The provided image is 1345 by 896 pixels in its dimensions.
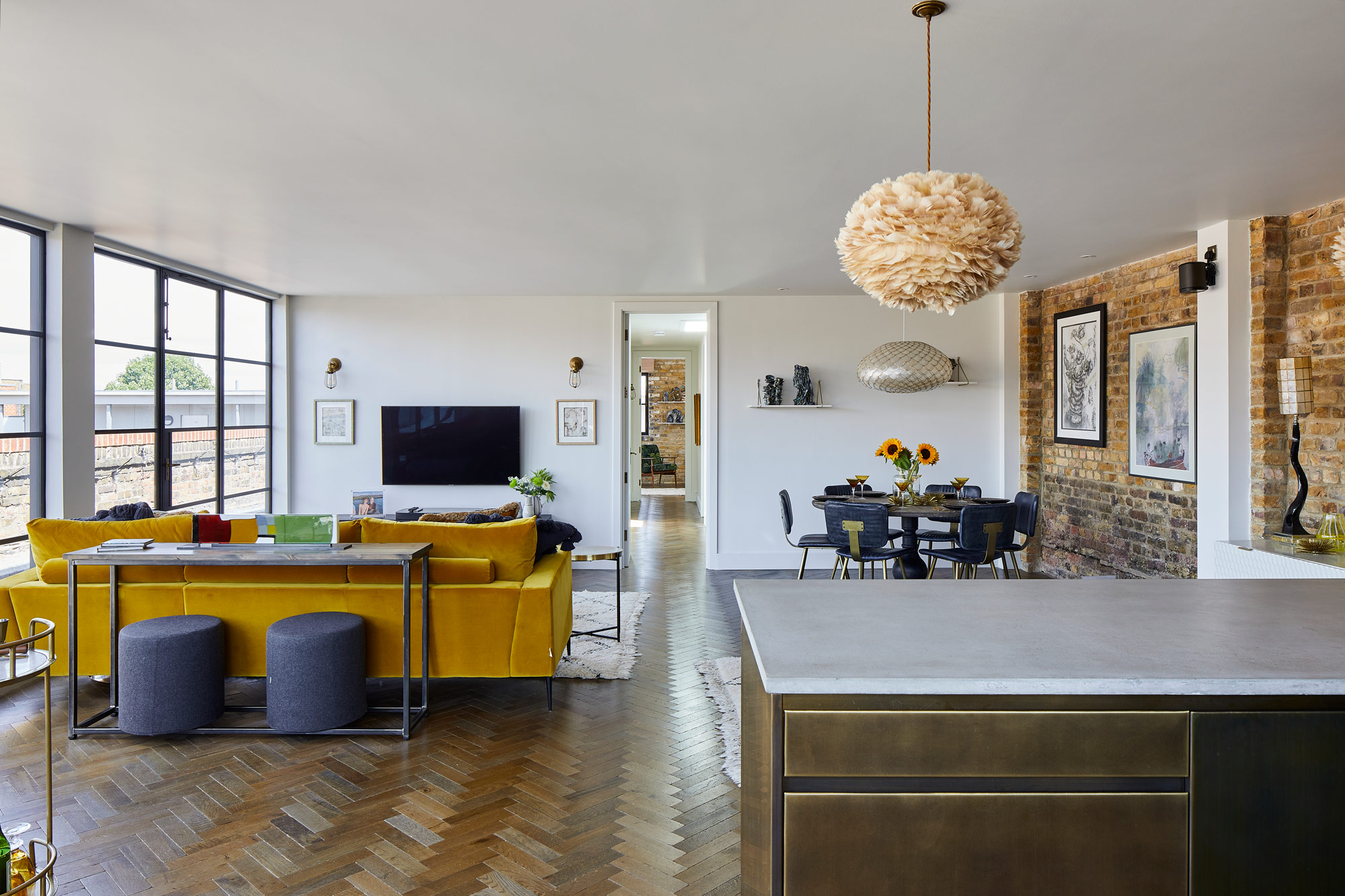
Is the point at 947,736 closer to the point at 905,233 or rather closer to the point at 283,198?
the point at 905,233

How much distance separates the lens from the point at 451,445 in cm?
752

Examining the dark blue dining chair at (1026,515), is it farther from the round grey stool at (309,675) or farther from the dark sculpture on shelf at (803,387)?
the round grey stool at (309,675)

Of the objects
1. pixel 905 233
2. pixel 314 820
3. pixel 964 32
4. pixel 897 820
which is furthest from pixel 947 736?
pixel 314 820

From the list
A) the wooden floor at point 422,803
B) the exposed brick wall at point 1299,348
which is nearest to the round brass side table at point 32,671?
the wooden floor at point 422,803

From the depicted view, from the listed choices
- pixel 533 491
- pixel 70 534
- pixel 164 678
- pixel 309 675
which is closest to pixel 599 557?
pixel 309 675

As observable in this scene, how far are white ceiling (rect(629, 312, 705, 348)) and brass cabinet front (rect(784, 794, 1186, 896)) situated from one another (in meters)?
6.43

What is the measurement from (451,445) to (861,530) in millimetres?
4128

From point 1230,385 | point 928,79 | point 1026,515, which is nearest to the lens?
point 928,79

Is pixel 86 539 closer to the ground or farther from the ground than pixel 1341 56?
closer to the ground

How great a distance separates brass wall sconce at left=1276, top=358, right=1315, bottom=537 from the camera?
13.2ft

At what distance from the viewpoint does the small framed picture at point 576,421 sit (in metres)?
7.54

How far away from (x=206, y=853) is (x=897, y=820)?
227 cm

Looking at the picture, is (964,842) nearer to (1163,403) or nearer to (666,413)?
(1163,403)

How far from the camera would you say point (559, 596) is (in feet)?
13.1
